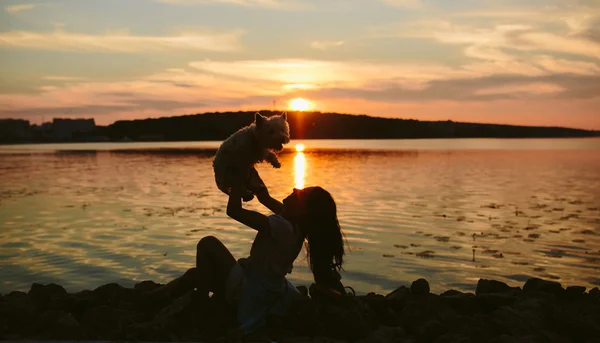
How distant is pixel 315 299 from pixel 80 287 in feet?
16.4

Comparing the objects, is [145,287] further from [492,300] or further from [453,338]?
[492,300]

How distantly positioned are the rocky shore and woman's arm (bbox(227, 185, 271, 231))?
113 centimetres

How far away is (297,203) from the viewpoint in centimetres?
Answer: 643

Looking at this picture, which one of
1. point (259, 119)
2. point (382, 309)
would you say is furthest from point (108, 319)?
point (382, 309)

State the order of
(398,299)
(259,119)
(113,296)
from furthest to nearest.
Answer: (113,296), (398,299), (259,119)

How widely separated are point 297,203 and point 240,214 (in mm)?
694

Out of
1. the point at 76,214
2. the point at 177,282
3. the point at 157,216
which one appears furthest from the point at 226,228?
the point at 177,282

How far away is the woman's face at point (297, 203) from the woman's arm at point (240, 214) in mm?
318

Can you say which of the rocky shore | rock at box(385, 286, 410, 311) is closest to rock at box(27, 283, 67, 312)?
the rocky shore

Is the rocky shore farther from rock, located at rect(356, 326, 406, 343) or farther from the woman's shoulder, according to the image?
the woman's shoulder

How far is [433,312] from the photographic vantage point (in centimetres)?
714

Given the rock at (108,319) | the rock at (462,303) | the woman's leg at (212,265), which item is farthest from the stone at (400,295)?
the rock at (108,319)

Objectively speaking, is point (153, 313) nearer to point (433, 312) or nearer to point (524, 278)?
point (433, 312)

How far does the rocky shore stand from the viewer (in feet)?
21.5
